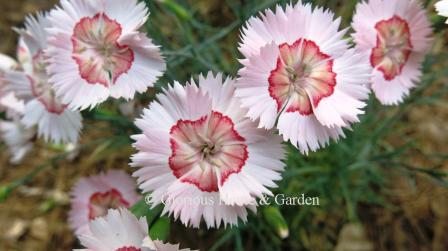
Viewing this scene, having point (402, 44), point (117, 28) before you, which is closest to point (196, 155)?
point (117, 28)

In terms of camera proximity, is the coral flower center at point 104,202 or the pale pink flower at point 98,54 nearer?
the pale pink flower at point 98,54

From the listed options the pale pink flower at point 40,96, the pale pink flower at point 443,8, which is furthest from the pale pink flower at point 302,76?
the pale pink flower at point 40,96

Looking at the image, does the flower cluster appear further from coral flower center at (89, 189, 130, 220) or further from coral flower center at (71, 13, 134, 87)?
coral flower center at (89, 189, 130, 220)

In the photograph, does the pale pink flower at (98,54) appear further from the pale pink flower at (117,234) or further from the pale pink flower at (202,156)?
the pale pink flower at (117,234)

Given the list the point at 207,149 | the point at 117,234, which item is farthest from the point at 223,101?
the point at 117,234

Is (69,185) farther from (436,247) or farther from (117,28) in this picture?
(436,247)

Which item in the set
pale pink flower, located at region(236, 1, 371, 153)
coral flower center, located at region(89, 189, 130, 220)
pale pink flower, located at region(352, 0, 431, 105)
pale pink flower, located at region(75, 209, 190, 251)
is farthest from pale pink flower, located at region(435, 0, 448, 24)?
coral flower center, located at region(89, 189, 130, 220)
